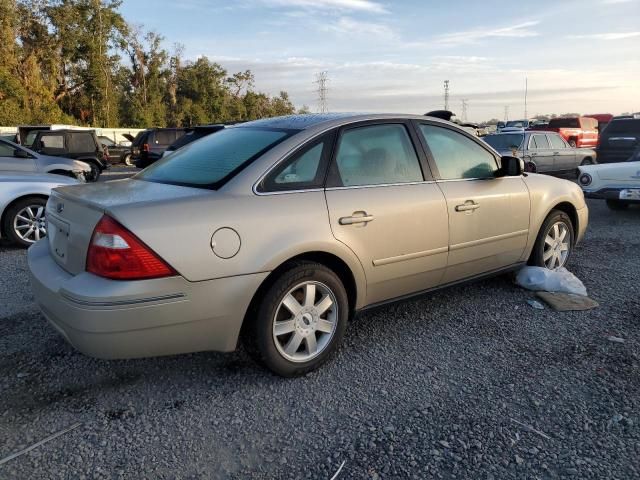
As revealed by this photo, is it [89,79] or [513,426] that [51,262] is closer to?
[513,426]

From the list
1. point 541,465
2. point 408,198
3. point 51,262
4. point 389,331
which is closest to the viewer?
point 541,465

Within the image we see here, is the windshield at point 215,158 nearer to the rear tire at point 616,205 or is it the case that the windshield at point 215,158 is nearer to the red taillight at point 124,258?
the red taillight at point 124,258

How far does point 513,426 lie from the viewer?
108 inches

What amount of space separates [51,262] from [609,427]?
10.5ft

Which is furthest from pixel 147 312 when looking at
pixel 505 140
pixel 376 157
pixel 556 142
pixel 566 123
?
pixel 566 123

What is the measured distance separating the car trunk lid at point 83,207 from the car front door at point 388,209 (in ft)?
2.96

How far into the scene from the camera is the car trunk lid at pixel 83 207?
286 cm

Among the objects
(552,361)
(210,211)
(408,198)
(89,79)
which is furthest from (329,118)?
(89,79)

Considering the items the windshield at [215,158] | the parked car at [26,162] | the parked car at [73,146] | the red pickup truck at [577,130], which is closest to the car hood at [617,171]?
the windshield at [215,158]

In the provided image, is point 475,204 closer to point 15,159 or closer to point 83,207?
point 83,207

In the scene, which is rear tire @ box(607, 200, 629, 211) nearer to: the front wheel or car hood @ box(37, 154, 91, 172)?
the front wheel

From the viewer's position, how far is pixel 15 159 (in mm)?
9344

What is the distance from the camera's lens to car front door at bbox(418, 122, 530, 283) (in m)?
4.01

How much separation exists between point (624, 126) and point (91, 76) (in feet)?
137
